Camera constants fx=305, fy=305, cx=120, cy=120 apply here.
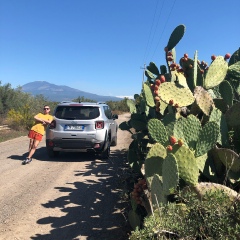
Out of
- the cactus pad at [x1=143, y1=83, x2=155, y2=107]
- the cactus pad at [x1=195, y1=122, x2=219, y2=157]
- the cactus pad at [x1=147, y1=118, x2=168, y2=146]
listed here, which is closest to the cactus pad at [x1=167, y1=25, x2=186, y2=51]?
the cactus pad at [x1=143, y1=83, x2=155, y2=107]

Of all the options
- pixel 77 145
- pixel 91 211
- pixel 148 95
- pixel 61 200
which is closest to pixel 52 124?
pixel 77 145

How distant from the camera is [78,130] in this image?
9305 mm

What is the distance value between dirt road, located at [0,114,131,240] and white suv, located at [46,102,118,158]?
50cm

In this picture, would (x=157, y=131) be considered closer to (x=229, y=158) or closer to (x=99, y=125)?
(x=229, y=158)

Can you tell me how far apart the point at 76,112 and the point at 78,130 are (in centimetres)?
60

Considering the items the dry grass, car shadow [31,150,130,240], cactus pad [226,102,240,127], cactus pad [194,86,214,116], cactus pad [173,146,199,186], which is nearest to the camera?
cactus pad [173,146,199,186]

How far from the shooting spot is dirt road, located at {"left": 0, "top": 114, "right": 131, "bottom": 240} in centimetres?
445

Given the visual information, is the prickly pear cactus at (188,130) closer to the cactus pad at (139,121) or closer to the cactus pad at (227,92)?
the cactus pad at (227,92)

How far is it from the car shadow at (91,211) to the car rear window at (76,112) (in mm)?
2191

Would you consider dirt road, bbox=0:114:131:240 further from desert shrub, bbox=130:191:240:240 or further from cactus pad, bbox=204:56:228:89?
cactus pad, bbox=204:56:228:89

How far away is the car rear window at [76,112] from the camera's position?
373 inches

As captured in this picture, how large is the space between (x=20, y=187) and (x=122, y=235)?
3224 millimetres

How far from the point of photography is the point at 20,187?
6.62 m

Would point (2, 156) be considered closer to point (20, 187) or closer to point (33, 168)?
point (33, 168)
